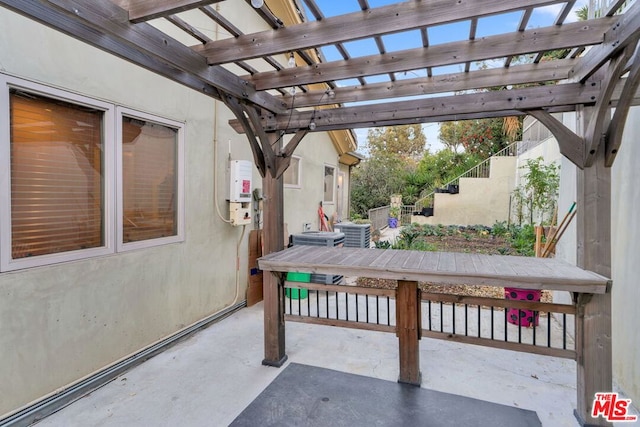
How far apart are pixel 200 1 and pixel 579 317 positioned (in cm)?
315

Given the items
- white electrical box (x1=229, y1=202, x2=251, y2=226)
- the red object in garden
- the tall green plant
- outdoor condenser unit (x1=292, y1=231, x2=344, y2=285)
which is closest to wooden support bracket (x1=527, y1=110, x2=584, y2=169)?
the red object in garden

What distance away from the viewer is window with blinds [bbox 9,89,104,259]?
7.37 feet

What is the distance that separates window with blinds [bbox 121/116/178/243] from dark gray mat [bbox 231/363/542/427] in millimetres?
1930

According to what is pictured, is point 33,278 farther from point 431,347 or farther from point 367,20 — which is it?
point 431,347

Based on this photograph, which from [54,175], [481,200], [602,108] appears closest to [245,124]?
[54,175]

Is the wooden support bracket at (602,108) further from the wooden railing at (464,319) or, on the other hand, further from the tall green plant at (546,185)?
the tall green plant at (546,185)

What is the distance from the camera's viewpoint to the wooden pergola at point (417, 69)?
1790 millimetres

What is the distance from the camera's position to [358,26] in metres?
1.97

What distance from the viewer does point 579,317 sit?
7.88 ft

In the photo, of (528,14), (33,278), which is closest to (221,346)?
(33,278)

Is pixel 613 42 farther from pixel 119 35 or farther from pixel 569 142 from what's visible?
pixel 119 35

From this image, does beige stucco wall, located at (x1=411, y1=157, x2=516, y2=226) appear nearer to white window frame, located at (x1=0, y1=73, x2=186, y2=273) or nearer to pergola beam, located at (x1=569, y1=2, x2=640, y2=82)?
pergola beam, located at (x1=569, y1=2, x2=640, y2=82)

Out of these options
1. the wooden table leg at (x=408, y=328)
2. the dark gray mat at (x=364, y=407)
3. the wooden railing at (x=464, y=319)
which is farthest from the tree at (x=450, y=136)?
the dark gray mat at (x=364, y=407)

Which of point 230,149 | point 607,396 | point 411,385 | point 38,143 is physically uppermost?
point 230,149
